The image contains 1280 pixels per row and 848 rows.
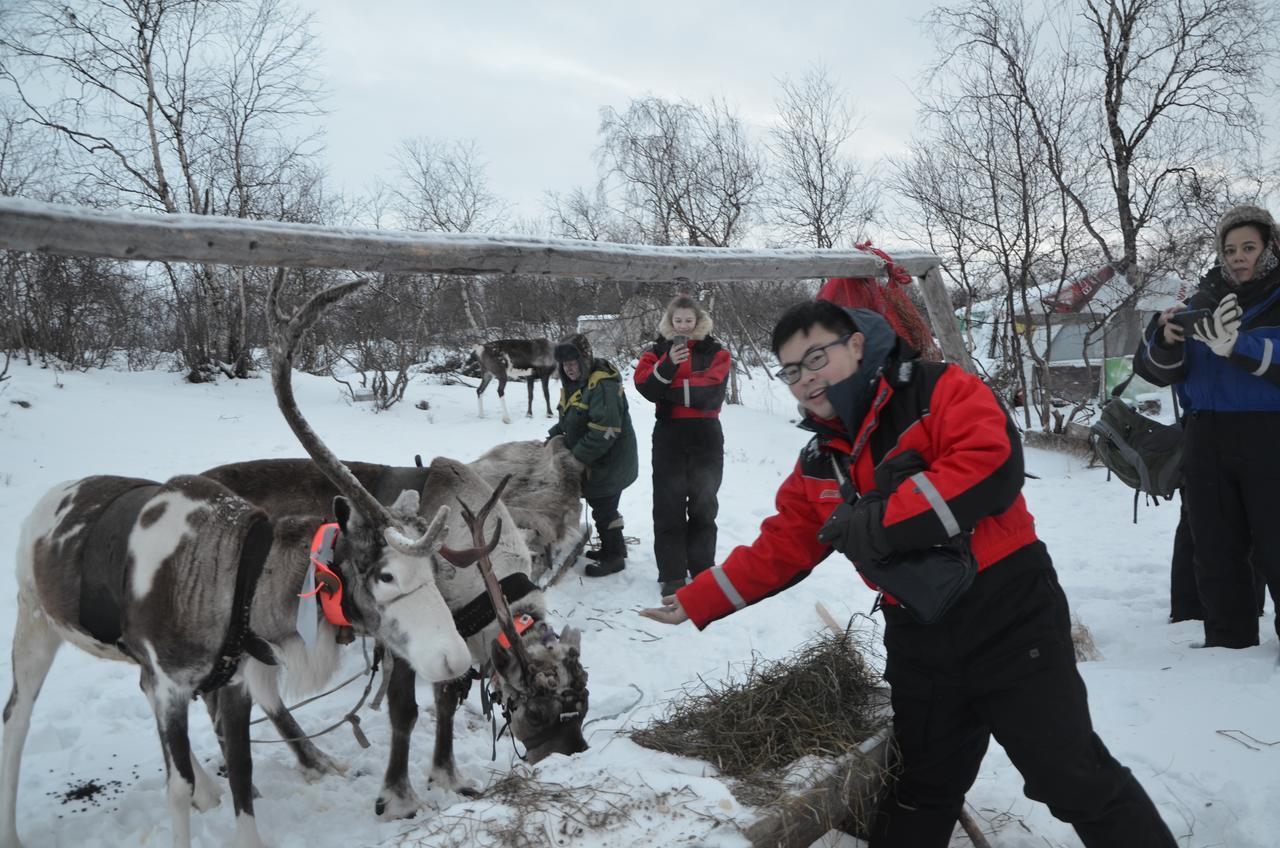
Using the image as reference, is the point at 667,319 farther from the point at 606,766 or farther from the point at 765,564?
the point at 606,766

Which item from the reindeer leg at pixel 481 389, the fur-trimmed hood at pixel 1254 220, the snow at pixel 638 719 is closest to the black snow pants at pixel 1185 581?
the snow at pixel 638 719

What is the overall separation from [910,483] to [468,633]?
250 centimetres

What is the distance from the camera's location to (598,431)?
19.2 ft

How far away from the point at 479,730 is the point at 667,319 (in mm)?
2986

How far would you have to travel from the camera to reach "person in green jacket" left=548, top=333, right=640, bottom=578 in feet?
19.2

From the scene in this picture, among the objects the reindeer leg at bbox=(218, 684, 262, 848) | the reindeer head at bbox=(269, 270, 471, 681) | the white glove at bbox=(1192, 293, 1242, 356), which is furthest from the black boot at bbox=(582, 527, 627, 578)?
the white glove at bbox=(1192, 293, 1242, 356)

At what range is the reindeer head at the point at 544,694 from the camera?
338 cm

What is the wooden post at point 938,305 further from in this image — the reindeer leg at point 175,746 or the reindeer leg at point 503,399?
the reindeer leg at point 503,399

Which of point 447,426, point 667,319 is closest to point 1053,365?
point 447,426

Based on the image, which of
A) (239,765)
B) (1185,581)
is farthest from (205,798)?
(1185,581)

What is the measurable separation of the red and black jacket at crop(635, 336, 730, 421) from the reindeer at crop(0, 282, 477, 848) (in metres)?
2.49

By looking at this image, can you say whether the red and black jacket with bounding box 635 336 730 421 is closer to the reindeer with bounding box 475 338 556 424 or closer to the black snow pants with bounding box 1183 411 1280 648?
the black snow pants with bounding box 1183 411 1280 648

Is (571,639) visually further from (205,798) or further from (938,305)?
(938,305)

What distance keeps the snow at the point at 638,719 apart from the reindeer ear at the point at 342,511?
1176 millimetres
